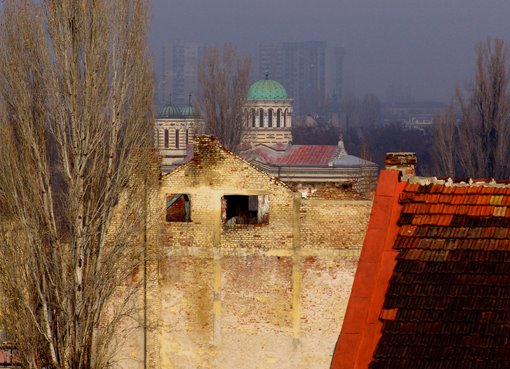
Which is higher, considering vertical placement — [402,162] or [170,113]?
[402,162]

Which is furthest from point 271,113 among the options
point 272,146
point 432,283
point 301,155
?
point 432,283

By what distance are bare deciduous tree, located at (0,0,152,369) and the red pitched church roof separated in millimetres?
8354

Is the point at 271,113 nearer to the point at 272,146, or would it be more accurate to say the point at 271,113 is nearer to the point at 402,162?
the point at 272,146

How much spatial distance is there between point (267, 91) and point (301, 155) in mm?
23851

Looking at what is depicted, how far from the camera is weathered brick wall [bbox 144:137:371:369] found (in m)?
19.5

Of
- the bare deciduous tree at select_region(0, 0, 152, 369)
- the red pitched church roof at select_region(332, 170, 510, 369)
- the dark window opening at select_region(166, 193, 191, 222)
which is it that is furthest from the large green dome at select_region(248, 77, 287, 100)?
the red pitched church roof at select_region(332, 170, 510, 369)

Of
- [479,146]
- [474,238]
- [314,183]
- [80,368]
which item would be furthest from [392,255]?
[479,146]

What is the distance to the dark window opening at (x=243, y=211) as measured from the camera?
20469 mm

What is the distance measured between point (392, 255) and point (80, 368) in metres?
9.18

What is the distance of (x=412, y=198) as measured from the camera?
1044 centimetres

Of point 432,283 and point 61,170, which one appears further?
point 61,170

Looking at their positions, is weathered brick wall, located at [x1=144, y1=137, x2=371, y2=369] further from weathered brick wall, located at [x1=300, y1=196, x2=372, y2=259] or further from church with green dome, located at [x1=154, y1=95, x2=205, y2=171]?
church with green dome, located at [x1=154, y1=95, x2=205, y2=171]

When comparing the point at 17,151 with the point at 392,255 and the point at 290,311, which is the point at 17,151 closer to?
the point at 290,311

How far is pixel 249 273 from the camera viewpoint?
776 inches
